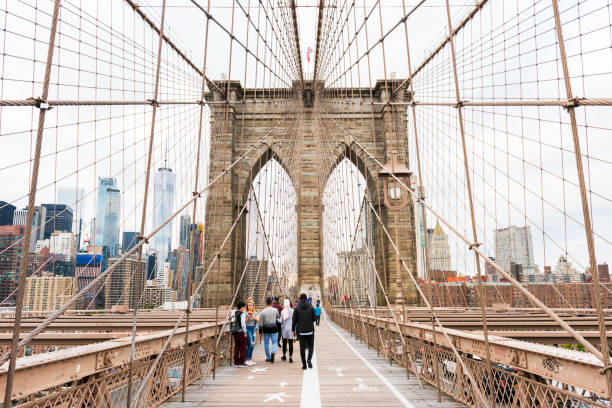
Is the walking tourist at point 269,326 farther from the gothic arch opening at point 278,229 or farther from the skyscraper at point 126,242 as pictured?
the gothic arch opening at point 278,229

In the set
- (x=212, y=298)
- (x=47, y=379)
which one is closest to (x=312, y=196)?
(x=212, y=298)

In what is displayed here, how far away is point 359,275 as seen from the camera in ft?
50.7

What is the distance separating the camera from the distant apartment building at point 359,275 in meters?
9.74

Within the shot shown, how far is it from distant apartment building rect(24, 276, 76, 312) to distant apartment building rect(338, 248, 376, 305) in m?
6.61

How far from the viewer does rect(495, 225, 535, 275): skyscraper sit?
10626 mm

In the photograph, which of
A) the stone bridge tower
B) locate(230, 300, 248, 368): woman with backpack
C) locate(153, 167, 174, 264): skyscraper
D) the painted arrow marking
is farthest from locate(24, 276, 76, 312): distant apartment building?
the stone bridge tower

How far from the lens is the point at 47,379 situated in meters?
2.30

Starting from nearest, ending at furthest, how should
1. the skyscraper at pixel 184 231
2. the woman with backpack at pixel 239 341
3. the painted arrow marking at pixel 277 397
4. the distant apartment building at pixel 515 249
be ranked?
the painted arrow marking at pixel 277 397 < the woman with backpack at pixel 239 341 < the distant apartment building at pixel 515 249 < the skyscraper at pixel 184 231

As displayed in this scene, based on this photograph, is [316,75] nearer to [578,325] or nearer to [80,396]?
[578,325]

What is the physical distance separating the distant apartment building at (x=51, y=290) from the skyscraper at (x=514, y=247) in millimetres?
10528

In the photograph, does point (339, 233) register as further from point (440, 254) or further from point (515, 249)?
point (515, 249)

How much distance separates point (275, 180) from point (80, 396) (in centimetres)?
1809

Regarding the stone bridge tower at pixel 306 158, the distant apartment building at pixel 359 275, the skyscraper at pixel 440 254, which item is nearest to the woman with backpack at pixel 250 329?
the distant apartment building at pixel 359 275

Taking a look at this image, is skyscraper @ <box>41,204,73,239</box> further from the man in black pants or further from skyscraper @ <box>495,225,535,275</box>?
A: skyscraper @ <box>495,225,535,275</box>
